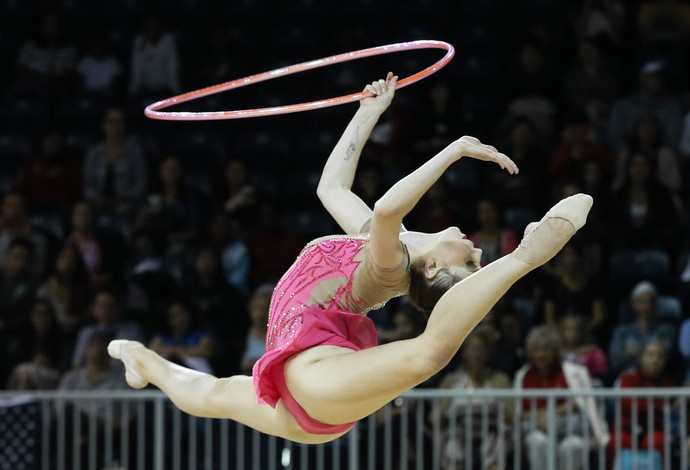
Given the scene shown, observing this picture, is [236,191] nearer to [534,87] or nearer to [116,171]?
[116,171]

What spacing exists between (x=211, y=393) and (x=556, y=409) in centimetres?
277

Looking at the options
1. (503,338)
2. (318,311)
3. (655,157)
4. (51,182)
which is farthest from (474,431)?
(51,182)

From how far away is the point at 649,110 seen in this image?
34.4 ft

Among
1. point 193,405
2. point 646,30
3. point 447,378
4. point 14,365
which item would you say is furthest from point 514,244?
point 193,405

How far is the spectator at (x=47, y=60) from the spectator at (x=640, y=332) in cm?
548

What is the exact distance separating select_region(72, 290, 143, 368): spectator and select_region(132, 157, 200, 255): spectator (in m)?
0.78

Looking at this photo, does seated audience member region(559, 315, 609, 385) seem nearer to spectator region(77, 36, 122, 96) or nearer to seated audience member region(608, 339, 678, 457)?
seated audience member region(608, 339, 678, 457)

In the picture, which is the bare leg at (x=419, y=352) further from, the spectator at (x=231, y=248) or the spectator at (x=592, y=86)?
the spectator at (x=592, y=86)

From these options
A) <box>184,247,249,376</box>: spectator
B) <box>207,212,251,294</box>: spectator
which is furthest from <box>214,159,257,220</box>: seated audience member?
<box>184,247,249,376</box>: spectator

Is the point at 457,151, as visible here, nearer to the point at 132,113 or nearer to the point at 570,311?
the point at 570,311

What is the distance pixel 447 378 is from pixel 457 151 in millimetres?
3827

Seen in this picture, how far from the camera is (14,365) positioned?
32.2 ft

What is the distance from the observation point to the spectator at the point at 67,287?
1019cm

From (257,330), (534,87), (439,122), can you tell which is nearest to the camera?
(257,330)
